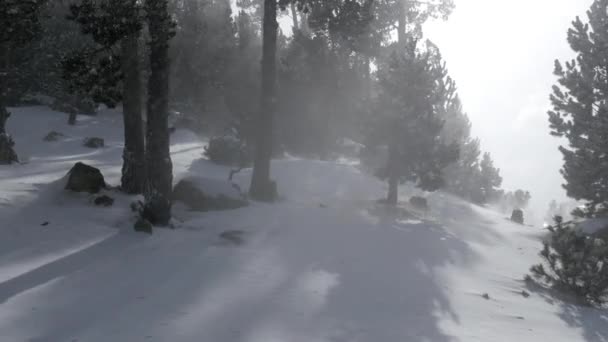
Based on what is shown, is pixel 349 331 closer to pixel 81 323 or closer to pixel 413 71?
pixel 81 323

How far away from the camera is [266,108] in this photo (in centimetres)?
1404

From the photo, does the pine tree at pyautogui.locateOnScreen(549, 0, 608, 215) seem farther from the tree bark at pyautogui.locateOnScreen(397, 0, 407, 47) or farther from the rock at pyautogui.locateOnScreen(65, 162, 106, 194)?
the rock at pyautogui.locateOnScreen(65, 162, 106, 194)

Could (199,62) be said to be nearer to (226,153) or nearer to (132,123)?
(226,153)

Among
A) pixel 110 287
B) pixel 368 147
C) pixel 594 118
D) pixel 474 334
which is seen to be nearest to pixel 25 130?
pixel 368 147

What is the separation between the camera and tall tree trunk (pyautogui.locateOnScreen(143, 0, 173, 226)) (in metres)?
9.39

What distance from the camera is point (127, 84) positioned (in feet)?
35.8

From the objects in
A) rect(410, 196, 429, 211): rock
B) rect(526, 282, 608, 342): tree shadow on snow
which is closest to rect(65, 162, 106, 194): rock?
rect(526, 282, 608, 342): tree shadow on snow

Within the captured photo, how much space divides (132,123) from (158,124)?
1.28m

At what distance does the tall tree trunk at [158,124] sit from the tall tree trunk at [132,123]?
40.3 inches

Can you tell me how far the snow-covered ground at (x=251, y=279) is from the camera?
5266mm

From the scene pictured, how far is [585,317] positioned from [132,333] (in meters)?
7.21

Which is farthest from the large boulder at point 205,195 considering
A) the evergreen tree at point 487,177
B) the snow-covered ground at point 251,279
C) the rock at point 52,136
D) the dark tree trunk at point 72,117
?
the evergreen tree at point 487,177

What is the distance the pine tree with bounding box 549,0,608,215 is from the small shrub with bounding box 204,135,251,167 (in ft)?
48.7

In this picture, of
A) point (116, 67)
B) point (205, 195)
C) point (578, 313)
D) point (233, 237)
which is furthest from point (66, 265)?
point (578, 313)
